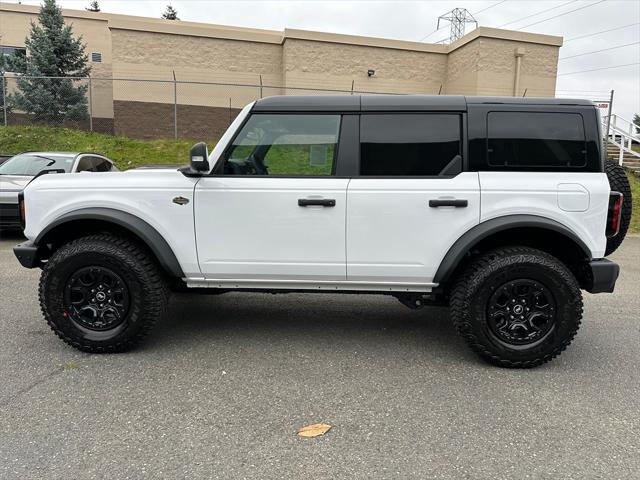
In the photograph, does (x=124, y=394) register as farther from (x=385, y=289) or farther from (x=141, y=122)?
(x=141, y=122)

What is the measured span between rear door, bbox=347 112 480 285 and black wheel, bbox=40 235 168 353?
1608 millimetres

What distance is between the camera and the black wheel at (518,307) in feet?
12.0

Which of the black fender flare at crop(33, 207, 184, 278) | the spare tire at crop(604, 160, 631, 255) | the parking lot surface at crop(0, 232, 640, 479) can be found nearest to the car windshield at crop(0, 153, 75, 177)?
the parking lot surface at crop(0, 232, 640, 479)

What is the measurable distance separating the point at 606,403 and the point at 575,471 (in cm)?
94

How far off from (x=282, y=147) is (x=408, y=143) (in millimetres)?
983

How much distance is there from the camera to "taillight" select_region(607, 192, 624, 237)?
12.2 feet

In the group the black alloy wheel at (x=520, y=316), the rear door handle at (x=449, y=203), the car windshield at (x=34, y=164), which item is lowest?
the black alloy wheel at (x=520, y=316)

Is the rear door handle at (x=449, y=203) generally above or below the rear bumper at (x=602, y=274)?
above

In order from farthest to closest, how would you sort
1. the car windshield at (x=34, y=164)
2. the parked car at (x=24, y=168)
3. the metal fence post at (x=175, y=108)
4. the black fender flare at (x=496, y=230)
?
1. the metal fence post at (x=175, y=108)
2. the car windshield at (x=34, y=164)
3. the parked car at (x=24, y=168)
4. the black fender flare at (x=496, y=230)

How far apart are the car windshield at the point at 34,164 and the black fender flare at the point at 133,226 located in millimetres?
5502

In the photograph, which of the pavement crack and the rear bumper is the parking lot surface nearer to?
the pavement crack

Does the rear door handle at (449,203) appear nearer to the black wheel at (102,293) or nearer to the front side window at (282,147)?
the front side window at (282,147)

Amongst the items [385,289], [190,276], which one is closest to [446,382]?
[385,289]

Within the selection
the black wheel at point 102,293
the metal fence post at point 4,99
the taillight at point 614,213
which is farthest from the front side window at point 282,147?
the metal fence post at point 4,99
